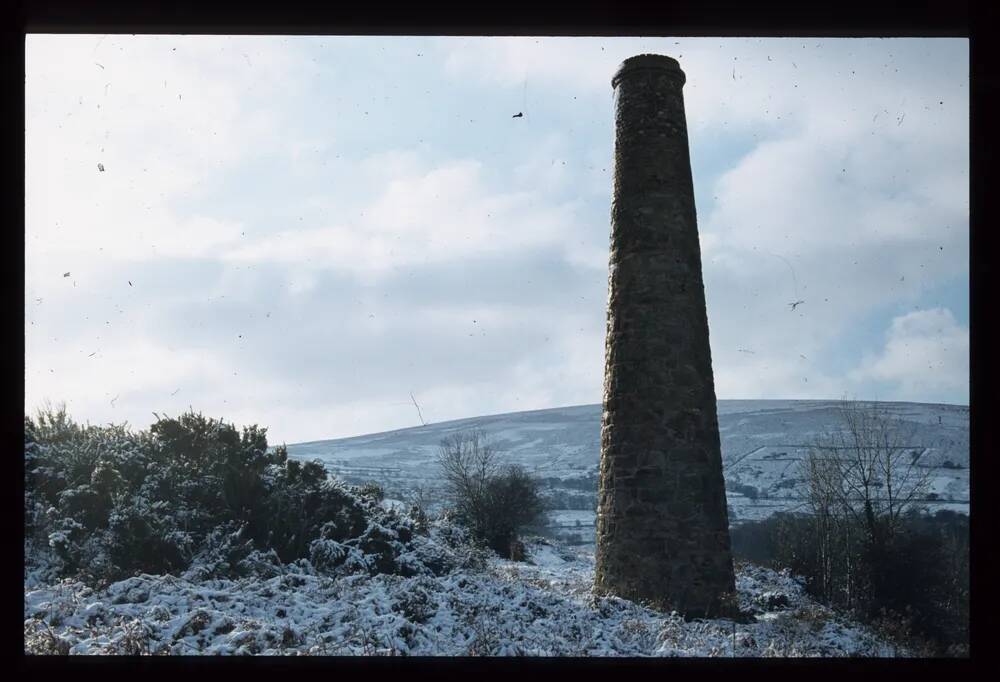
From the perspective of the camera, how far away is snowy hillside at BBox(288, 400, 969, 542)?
4734cm

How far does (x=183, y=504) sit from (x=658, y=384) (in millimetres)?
8298

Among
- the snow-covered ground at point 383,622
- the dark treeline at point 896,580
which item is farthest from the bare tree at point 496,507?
the snow-covered ground at point 383,622

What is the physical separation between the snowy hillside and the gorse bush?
22.1m

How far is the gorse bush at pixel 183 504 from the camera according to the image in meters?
13.4

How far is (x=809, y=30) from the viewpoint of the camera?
510cm

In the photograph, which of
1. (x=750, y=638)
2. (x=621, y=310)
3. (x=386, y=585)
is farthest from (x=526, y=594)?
(x=621, y=310)

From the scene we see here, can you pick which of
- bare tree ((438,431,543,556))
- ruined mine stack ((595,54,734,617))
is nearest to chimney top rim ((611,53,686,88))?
ruined mine stack ((595,54,734,617))

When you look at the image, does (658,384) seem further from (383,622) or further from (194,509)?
(194,509)

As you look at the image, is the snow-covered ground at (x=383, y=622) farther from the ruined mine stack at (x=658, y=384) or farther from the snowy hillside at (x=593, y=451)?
the snowy hillside at (x=593, y=451)

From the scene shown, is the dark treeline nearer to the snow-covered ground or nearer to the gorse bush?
the snow-covered ground

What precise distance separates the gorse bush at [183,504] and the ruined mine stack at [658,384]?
4.54 meters

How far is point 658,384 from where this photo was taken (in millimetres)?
13281
